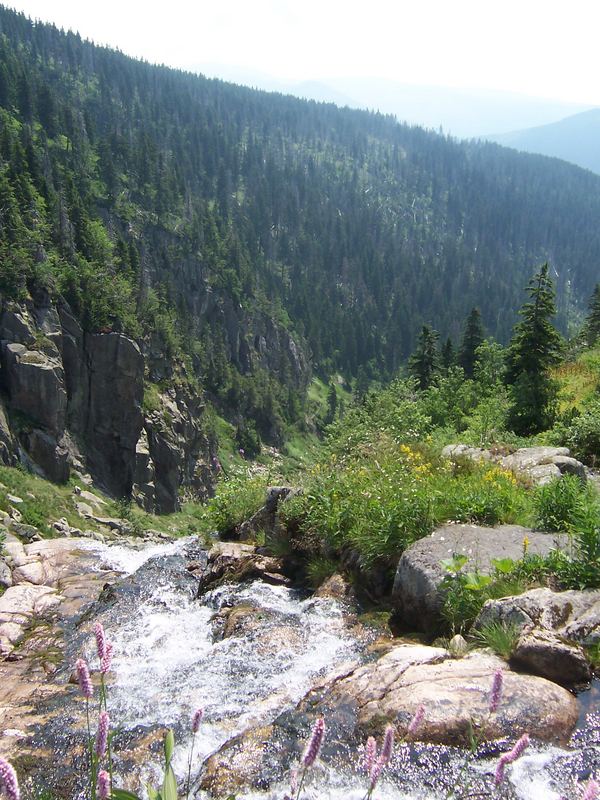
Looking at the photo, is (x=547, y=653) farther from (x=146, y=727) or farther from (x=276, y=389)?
(x=276, y=389)

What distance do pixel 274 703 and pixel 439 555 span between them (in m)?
2.69

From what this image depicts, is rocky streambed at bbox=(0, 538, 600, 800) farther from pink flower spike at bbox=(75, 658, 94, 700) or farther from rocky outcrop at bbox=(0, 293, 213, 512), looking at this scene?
rocky outcrop at bbox=(0, 293, 213, 512)

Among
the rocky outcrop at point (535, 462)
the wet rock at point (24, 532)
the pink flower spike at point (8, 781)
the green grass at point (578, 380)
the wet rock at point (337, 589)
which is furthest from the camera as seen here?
the wet rock at point (24, 532)

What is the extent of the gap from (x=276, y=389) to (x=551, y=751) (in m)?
113

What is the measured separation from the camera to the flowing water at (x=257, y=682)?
14.0 feet

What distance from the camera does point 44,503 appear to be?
91.7ft

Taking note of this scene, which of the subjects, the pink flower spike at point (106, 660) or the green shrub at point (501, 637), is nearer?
the pink flower spike at point (106, 660)

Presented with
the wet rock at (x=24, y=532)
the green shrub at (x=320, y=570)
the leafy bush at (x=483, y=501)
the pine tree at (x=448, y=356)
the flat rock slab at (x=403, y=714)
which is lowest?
the wet rock at (x=24, y=532)

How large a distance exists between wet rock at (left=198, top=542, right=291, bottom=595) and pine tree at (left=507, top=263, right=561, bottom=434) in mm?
10267

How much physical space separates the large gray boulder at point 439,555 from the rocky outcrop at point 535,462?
1.96 m

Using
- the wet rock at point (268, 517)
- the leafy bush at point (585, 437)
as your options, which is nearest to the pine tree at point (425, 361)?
the leafy bush at point (585, 437)

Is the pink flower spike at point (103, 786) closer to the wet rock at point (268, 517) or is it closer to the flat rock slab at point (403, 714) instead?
the flat rock slab at point (403, 714)

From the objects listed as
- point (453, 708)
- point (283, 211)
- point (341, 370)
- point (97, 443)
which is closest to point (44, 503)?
point (97, 443)

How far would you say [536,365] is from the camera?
18000 millimetres
